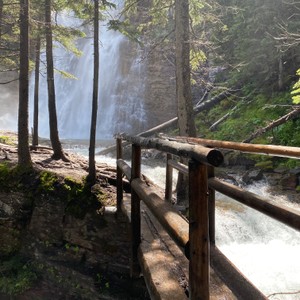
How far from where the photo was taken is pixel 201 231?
6.88 ft

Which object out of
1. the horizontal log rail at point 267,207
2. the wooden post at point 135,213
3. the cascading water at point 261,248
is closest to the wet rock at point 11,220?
the cascading water at point 261,248

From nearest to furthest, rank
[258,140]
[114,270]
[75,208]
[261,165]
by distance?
1. [114,270]
2. [75,208]
3. [261,165]
4. [258,140]

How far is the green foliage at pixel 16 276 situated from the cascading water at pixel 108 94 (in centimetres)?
2408

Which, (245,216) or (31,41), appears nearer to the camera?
(245,216)

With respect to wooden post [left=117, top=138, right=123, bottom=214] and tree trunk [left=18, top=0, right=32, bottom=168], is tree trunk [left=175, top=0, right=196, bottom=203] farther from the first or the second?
tree trunk [left=18, top=0, right=32, bottom=168]

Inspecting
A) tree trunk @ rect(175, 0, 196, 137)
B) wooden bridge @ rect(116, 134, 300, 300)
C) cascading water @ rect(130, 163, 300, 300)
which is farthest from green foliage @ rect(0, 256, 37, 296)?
tree trunk @ rect(175, 0, 196, 137)

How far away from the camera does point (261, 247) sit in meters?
8.20

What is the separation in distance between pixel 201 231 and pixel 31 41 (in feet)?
51.3

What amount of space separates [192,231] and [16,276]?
8.61 m

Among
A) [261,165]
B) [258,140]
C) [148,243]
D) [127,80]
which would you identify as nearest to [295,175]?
[261,165]

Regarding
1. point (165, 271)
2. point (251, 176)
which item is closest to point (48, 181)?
point (165, 271)

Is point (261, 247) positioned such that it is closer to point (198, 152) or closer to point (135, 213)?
point (135, 213)

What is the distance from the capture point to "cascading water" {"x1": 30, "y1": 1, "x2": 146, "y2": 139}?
3353cm

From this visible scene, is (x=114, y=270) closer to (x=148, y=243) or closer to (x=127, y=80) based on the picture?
(x=148, y=243)
